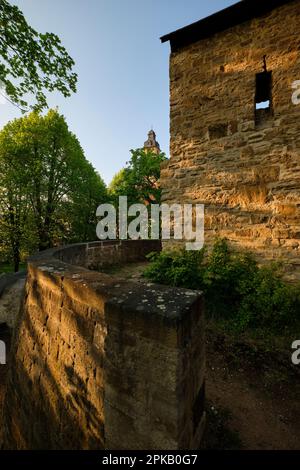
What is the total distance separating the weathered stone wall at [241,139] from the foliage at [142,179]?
24.3 ft

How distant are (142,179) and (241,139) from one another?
878 cm

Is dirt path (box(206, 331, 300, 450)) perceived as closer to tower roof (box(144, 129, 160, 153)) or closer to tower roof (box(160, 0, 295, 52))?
tower roof (box(160, 0, 295, 52))

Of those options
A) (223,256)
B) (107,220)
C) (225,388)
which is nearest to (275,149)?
(223,256)

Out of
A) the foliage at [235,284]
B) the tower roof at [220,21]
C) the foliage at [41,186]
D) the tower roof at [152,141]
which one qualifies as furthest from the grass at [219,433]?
the tower roof at [152,141]

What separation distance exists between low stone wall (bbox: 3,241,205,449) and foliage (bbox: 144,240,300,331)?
264 centimetres

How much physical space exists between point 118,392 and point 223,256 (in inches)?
148

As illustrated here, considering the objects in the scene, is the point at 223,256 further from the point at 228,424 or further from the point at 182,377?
the point at 182,377

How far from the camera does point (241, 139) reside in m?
4.78

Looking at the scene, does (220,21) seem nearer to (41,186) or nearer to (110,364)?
(110,364)

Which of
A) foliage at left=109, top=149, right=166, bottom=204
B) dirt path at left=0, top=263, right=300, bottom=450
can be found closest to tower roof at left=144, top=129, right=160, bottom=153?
foliage at left=109, top=149, right=166, bottom=204

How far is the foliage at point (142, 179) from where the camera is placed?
43.0 feet

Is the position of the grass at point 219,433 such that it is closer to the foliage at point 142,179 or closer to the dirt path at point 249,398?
the dirt path at point 249,398

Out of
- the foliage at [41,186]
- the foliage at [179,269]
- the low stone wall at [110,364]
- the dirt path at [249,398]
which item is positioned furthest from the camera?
the foliage at [41,186]

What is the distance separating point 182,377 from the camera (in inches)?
54.9
